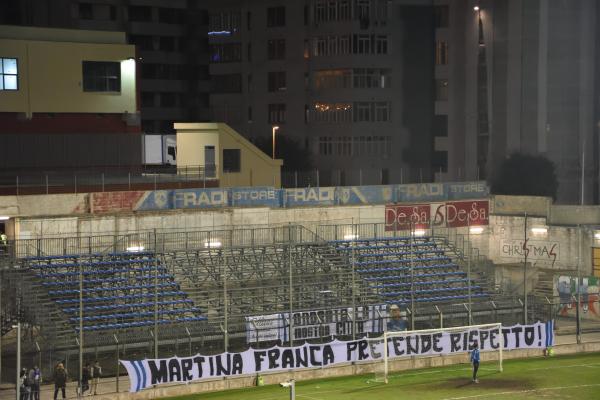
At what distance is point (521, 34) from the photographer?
97062 mm

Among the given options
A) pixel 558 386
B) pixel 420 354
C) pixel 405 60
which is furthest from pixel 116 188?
pixel 405 60

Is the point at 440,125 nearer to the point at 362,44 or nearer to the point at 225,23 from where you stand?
the point at 362,44

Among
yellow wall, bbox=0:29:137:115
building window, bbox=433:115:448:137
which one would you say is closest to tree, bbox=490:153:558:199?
building window, bbox=433:115:448:137

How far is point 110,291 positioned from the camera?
173 ft

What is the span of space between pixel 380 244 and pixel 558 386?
16253mm

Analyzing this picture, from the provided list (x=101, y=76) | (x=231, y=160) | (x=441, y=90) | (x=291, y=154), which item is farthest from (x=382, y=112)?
(x=101, y=76)

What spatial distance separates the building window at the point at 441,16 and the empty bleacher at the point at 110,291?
2121 inches

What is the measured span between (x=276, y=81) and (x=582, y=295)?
43836mm

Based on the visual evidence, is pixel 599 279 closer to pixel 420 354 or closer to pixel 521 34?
pixel 420 354

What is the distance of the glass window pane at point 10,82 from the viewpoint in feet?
214

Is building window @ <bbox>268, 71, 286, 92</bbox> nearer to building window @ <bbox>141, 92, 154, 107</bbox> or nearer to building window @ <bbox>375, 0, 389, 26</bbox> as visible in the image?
building window @ <bbox>375, 0, 389, 26</bbox>

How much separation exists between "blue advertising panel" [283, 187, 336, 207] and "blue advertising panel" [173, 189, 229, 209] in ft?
14.1

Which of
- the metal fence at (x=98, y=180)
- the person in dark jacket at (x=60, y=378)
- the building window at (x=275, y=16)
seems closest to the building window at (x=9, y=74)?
the metal fence at (x=98, y=180)

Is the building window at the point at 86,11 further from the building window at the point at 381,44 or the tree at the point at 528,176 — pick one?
the tree at the point at 528,176
